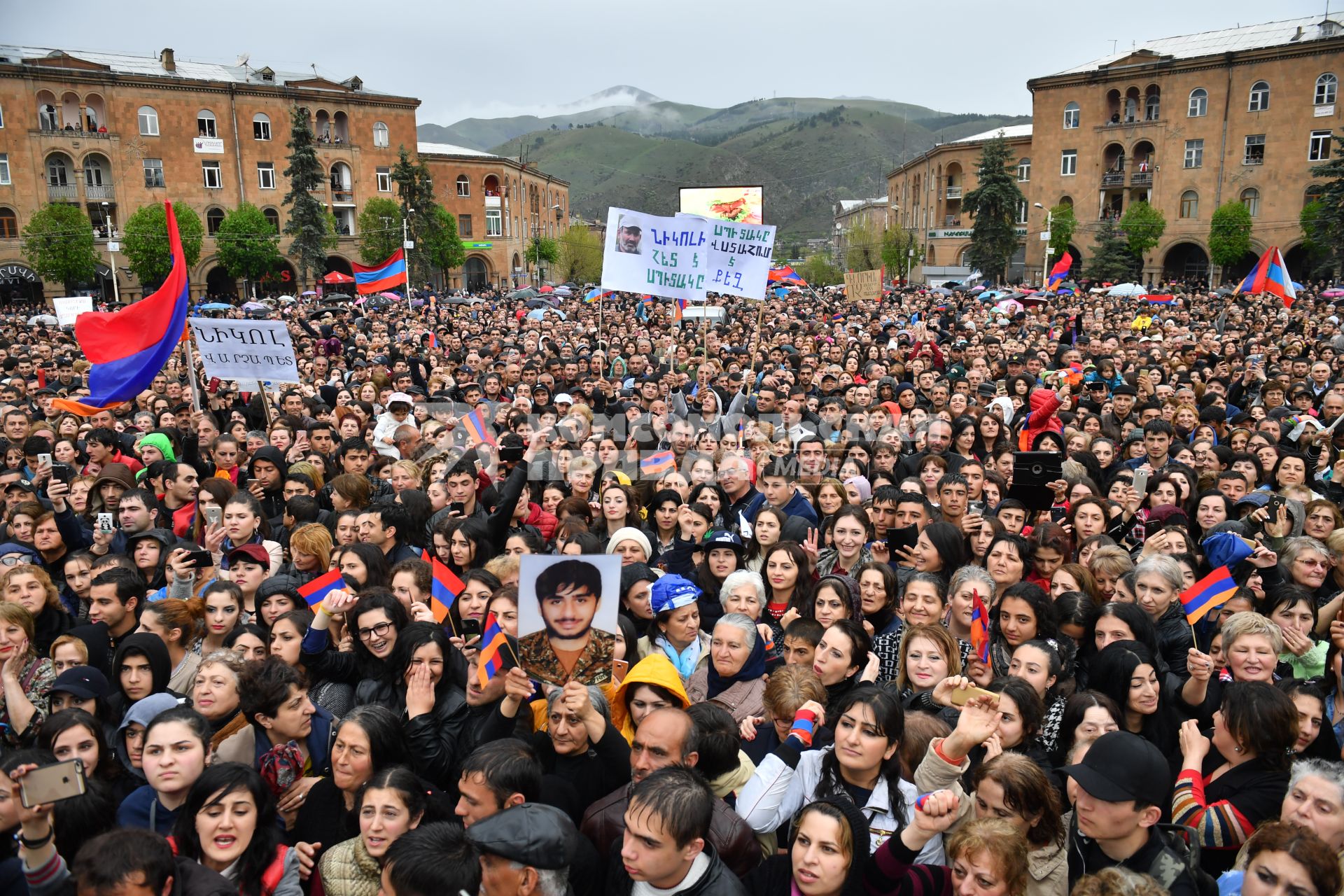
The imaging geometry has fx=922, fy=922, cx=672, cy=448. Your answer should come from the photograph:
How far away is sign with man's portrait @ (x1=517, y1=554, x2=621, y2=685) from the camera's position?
359cm

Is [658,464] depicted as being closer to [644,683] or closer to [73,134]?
[644,683]

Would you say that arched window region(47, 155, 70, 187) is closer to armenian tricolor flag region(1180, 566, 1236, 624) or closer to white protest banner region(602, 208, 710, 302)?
white protest banner region(602, 208, 710, 302)

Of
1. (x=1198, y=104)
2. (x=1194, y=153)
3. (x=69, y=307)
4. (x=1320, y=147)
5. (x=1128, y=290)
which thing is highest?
(x=1198, y=104)

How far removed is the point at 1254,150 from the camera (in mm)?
51750

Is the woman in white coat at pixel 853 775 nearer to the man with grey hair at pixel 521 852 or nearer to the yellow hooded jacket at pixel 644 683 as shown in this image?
the yellow hooded jacket at pixel 644 683

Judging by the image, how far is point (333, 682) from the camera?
4645mm

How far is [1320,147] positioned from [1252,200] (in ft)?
12.9

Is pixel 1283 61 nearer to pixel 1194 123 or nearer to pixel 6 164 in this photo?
pixel 1194 123

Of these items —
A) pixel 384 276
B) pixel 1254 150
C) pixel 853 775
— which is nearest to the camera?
pixel 853 775

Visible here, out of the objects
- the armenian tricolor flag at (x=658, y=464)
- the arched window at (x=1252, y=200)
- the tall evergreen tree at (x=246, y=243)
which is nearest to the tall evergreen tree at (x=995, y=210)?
the arched window at (x=1252, y=200)

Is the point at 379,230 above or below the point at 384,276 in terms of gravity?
above

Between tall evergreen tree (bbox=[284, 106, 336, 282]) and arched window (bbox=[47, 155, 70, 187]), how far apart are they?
443 inches

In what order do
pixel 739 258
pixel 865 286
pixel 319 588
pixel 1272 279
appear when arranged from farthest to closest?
pixel 865 286 < pixel 1272 279 < pixel 739 258 < pixel 319 588

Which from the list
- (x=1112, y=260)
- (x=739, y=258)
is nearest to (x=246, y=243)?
(x=739, y=258)
